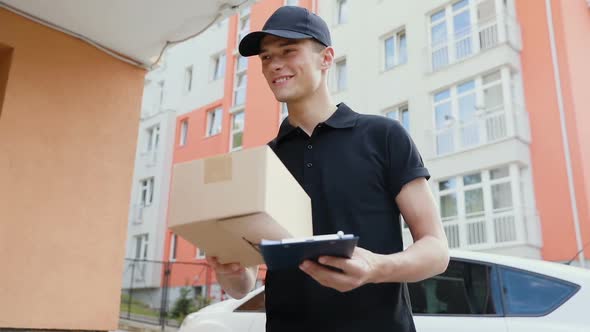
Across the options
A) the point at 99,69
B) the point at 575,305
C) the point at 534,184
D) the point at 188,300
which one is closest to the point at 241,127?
the point at 188,300

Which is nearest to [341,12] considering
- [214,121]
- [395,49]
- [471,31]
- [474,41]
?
[395,49]

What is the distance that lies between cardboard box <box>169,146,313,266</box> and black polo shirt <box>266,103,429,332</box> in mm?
116

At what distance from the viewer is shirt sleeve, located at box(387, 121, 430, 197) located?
1239 mm

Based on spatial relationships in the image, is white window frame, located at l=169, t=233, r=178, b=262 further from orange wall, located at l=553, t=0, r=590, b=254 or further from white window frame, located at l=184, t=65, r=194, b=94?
orange wall, located at l=553, t=0, r=590, b=254

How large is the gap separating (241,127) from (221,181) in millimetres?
17407

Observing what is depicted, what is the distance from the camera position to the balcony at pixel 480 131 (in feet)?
36.1

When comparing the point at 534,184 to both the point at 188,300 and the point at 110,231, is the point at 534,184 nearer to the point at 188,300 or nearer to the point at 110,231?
the point at 188,300

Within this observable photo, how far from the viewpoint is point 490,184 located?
11.1 metres

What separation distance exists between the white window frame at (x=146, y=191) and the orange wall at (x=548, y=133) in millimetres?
14857

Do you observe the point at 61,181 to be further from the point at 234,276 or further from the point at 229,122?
the point at 229,122

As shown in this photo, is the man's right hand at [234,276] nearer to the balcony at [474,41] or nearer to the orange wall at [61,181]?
the orange wall at [61,181]

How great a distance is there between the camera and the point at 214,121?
1997 cm

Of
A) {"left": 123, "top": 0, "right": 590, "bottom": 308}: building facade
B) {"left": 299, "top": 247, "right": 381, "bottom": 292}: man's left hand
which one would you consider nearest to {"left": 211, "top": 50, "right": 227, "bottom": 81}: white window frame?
{"left": 123, "top": 0, "right": 590, "bottom": 308}: building facade

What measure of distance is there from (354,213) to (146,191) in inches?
846
